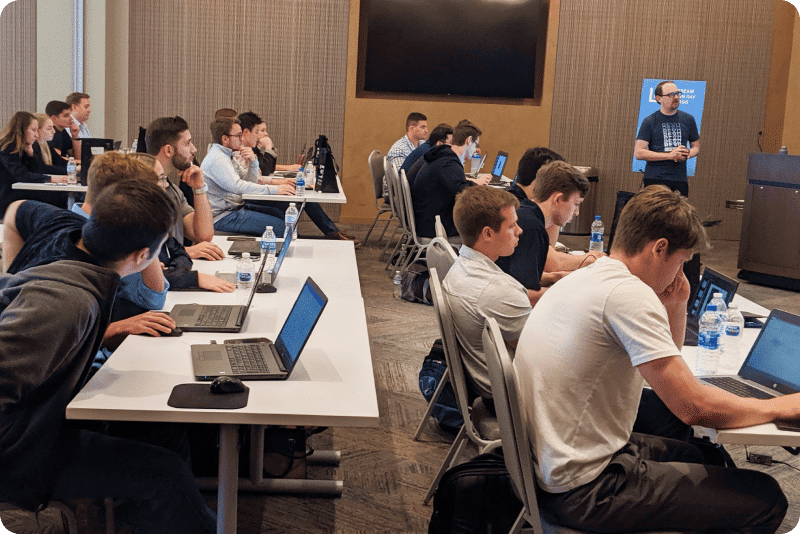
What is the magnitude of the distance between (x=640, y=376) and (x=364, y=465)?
1.60 m

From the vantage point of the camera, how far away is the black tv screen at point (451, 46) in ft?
31.6

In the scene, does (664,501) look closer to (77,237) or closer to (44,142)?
(77,237)

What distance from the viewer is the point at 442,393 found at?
145 inches

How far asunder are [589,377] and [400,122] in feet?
26.5

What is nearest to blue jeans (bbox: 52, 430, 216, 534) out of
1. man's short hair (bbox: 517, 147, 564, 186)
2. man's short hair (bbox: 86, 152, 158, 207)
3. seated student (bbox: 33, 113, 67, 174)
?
man's short hair (bbox: 86, 152, 158, 207)

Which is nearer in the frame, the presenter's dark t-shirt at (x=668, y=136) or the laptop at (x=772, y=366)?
the laptop at (x=772, y=366)

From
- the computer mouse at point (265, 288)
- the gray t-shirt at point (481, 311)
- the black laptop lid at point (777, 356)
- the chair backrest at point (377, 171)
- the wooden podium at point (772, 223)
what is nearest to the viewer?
the black laptop lid at point (777, 356)

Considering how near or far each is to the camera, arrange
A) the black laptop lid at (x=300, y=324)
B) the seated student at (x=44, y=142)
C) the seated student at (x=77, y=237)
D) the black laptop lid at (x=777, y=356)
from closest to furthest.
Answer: the black laptop lid at (x=300, y=324) < the black laptop lid at (x=777, y=356) < the seated student at (x=77, y=237) < the seated student at (x=44, y=142)

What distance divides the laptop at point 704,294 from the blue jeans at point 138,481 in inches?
69.0

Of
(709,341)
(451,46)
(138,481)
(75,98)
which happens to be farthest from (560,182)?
(451,46)

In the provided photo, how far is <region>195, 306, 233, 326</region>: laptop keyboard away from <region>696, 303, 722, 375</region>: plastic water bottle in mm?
1553

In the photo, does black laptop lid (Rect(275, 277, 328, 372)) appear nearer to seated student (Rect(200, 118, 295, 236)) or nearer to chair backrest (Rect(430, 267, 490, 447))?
chair backrest (Rect(430, 267, 490, 447))

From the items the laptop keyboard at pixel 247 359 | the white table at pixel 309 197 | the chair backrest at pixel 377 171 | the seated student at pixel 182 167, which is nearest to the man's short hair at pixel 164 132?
the seated student at pixel 182 167

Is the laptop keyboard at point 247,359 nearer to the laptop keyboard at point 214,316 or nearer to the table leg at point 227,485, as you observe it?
the table leg at point 227,485
